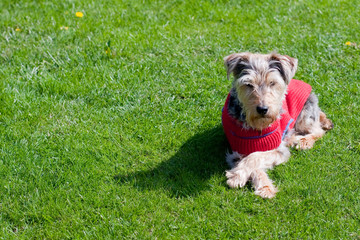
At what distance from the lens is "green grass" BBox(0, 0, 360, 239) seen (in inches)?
173

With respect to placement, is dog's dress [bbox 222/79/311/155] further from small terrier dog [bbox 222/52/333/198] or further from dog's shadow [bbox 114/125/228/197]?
dog's shadow [bbox 114/125/228/197]

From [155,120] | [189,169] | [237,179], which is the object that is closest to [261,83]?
[237,179]

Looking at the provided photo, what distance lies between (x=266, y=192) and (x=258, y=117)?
793mm

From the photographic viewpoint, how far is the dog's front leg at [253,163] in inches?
188

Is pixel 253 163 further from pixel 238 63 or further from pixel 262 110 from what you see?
pixel 238 63

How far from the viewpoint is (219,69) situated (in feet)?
23.0

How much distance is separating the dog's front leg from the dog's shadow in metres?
0.27

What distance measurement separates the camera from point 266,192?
15.2 ft

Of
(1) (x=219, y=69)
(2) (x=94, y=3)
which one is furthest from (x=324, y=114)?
(2) (x=94, y=3)

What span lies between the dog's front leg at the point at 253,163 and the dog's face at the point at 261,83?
358mm

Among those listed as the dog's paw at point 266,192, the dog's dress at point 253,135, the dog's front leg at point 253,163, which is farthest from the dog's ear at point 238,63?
the dog's paw at point 266,192

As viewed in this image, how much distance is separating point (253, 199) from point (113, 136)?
198cm

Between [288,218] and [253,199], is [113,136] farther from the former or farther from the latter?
[288,218]

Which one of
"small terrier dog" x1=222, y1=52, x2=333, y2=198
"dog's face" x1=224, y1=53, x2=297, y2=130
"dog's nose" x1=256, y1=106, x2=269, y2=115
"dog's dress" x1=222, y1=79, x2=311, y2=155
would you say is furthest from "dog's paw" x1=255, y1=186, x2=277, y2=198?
"dog's nose" x1=256, y1=106, x2=269, y2=115
